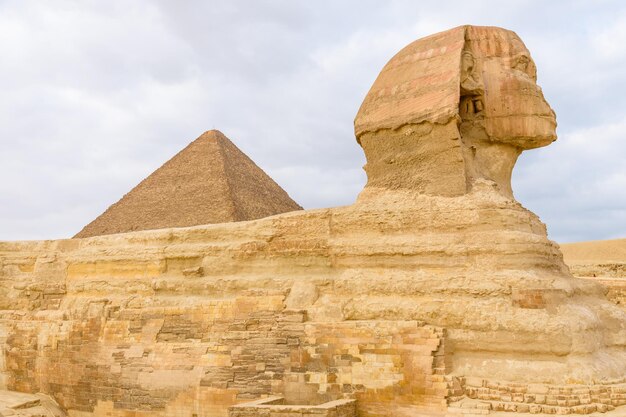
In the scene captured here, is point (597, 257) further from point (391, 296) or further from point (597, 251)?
point (391, 296)

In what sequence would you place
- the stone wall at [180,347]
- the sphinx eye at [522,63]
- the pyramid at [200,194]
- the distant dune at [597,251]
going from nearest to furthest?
the stone wall at [180,347], the sphinx eye at [522,63], the pyramid at [200,194], the distant dune at [597,251]

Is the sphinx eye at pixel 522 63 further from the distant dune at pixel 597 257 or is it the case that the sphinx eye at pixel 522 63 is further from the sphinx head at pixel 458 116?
the distant dune at pixel 597 257

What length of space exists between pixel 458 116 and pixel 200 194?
9.10 metres

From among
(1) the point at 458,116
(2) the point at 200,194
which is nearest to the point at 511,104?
(1) the point at 458,116

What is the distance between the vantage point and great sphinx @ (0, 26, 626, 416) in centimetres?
771

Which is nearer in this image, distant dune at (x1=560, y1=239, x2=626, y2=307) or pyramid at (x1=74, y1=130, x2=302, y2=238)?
pyramid at (x1=74, y1=130, x2=302, y2=238)

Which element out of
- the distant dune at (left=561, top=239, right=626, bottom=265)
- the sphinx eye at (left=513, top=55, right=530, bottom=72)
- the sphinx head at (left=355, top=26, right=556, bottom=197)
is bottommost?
the sphinx head at (left=355, top=26, right=556, bottom=197)

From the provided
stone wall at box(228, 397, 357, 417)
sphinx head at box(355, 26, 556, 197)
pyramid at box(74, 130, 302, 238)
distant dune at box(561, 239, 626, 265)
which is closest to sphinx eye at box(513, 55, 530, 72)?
sphinx head at box(355, 26, 556, 197)

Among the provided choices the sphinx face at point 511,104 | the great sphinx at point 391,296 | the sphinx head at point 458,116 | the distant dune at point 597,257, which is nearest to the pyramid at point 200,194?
the great sphinx at point 391,296

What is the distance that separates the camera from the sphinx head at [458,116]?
8.95m

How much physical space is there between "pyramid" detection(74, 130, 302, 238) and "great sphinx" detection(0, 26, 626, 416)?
454 centimetres

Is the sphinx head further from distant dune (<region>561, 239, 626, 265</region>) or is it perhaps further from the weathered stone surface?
distant dune (<region>561, 239, 626, 265</region>)

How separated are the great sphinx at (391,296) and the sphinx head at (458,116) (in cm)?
2

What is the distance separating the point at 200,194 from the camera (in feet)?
54.9
